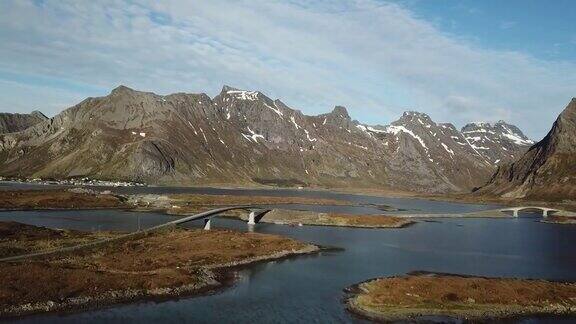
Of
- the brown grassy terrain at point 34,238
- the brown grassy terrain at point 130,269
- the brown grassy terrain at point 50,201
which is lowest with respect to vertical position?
the brown grassy terrain at point 130,269

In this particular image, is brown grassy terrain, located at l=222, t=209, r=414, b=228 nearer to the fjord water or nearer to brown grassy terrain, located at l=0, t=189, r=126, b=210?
the fjord water

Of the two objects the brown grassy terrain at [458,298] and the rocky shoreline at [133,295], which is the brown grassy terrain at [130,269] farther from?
the brown grassy terrain at [458,298]

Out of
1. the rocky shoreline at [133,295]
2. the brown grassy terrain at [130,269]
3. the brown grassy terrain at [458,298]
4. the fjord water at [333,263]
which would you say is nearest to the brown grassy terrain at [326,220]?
the fjord water at [333,263]

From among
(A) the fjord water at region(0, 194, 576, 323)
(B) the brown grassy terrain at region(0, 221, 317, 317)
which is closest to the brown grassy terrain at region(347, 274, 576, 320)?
(A) the fjord water at region(0, 194, 576, 323)

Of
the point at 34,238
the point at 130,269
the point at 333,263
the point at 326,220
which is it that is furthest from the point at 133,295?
the point at 326,220

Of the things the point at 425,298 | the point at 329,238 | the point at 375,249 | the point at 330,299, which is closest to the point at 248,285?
the point at 330,299

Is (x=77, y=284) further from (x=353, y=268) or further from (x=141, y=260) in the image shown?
(x=353, y=268)
